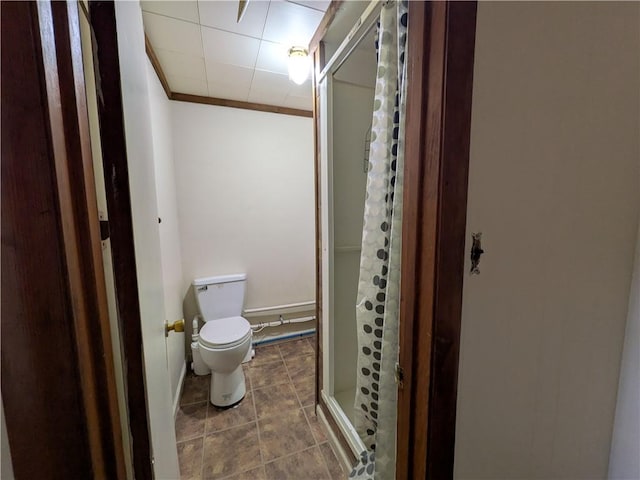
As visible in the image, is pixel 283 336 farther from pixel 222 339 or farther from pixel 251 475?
pixel 251 475

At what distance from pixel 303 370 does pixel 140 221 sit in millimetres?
1910

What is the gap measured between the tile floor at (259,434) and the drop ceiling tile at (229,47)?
7.52 feet

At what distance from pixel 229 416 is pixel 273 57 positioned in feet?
7.64

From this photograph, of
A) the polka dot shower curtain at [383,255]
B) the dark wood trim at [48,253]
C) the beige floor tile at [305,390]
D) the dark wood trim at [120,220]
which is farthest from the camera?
the beige floor tile at [305,390]

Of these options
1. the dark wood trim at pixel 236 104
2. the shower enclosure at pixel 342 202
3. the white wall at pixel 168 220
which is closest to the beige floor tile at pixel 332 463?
the shower enclosure at pixel 342 202

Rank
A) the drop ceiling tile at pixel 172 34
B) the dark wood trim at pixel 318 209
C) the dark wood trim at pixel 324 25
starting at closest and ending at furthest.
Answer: the dark wood trim at pixel 324 25 → the drop ceiling tile at pixel 172 34 → the dark wood trim at pixel 318 209

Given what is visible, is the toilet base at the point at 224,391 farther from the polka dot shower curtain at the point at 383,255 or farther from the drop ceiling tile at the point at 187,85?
the drop ceiling tile at the point at 187,85

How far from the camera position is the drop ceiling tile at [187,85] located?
6.12ft

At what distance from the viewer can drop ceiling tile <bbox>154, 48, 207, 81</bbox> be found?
1.58 meters

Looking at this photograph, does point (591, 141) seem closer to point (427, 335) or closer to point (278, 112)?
point (427, 335)

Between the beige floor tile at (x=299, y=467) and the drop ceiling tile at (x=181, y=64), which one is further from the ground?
the drop ceiling tile at (x=181, y=64)

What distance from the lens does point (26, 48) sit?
31cm

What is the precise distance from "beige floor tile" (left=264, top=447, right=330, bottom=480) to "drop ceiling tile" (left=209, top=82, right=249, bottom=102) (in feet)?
8.21

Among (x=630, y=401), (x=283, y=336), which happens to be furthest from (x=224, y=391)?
(x=630, y=401)
